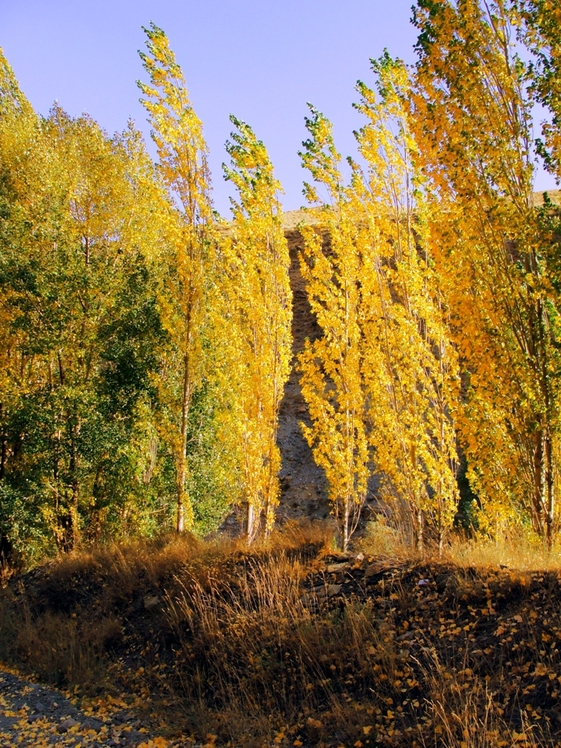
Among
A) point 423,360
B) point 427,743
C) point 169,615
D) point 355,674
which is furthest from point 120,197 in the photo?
point 427,743

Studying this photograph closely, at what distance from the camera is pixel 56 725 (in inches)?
224

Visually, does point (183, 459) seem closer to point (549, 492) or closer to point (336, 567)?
point (336, 567)

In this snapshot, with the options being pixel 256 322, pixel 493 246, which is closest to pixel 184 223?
pixel 256 322

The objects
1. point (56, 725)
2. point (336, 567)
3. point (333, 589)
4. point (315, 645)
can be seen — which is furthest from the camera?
point (336, 567)

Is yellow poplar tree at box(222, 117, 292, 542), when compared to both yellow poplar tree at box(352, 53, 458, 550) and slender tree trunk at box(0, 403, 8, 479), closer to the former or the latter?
yellow poplar tree at box(352, 53, 458, 550)

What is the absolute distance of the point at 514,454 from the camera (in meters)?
6.68

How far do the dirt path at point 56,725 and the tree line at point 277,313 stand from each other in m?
3.96

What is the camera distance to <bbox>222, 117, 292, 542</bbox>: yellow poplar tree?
968 centimetres

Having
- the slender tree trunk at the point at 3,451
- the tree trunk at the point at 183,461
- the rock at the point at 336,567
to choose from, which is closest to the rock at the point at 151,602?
the tree trunk at the point at 183,461

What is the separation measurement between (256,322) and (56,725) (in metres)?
6.81

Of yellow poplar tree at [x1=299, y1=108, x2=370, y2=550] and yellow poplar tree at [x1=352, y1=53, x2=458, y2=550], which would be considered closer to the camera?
yellow poplar tree at [x1=352, y1=53, x2=458, y2=550]

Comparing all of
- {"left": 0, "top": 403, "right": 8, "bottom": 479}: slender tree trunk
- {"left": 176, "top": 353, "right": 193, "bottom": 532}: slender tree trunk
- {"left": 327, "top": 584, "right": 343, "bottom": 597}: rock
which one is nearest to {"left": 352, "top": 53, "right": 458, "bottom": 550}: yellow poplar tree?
{"left": 327, "top": 584, "right": 343, "bottom": 597}: rock

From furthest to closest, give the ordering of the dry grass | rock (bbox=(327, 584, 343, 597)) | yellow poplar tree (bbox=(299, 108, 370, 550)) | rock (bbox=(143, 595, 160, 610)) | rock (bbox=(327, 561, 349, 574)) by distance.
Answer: yellow poplar tree (bbox=(299, 108, 370, 550)) → rock (bbox=(143, 595, 160, 610)) → rock (bbox=(327, 561, 349, 574)) → rock (bbox=(327, 584, 343, 597)) → the dry grass

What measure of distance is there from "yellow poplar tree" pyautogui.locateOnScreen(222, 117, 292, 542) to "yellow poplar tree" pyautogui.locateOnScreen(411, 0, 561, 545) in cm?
384
